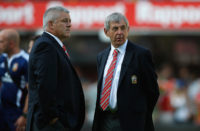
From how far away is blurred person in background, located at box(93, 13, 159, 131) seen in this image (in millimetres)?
4277

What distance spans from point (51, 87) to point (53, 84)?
0.04 m

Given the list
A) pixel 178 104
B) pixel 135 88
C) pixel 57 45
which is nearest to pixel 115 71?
pixel 135 88

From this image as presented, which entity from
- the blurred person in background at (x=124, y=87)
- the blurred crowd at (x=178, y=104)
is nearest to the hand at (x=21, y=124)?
the blurred person in background at (x=124, y=87)

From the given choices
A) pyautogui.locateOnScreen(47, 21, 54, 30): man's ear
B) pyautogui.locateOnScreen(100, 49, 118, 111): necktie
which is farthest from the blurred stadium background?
pyautogui.locateOnScreen(47, 21, 54, 30): man's ear

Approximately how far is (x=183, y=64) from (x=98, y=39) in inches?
128

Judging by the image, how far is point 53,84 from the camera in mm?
3723

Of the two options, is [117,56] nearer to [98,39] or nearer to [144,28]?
[144,28]

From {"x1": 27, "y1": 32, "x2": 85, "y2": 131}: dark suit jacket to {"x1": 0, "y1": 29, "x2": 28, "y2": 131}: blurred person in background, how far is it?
146 cm

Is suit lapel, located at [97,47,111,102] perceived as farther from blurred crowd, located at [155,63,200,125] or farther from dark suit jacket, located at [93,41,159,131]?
blurred crowd, located at [155,63,200,125]

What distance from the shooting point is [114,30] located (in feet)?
14.5

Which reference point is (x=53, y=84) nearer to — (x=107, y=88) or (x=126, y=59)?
(x=107, y=88)

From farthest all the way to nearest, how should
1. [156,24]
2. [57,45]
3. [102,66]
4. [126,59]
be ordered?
[156,24]
[102,66]
[126,59]
[57,45]

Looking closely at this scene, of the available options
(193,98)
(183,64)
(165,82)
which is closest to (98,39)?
(183,64)

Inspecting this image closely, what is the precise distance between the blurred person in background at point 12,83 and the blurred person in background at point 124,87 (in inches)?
54.1
